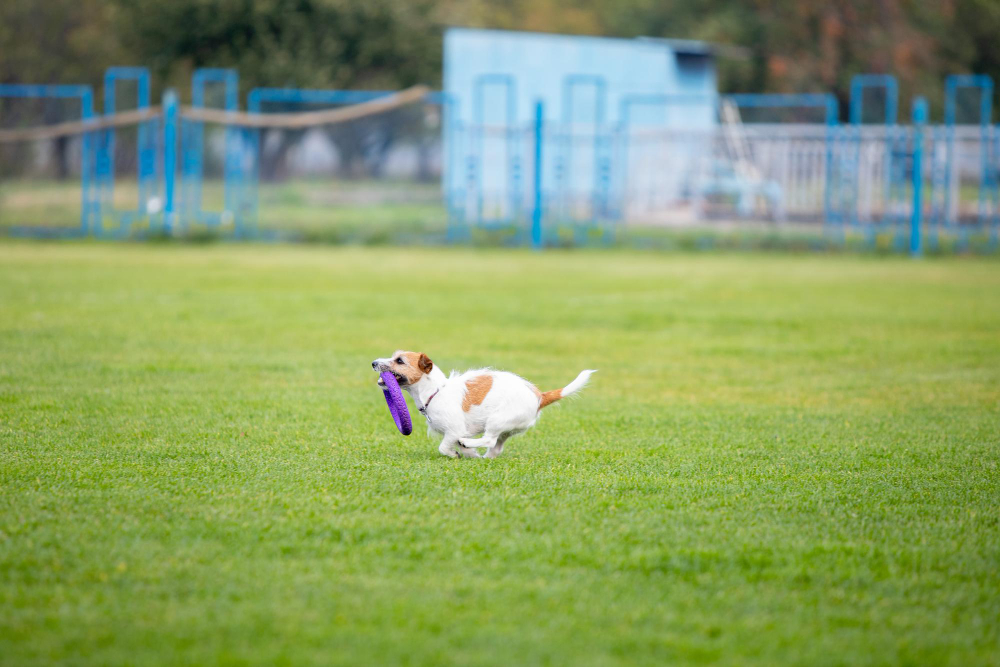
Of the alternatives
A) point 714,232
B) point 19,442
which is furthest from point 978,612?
point 714,232

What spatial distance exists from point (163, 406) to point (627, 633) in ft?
14.1

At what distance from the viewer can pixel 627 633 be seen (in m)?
3.36

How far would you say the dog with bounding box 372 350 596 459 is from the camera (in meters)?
5.35

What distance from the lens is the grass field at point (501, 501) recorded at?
3.37 m

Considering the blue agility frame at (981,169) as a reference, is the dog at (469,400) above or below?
below

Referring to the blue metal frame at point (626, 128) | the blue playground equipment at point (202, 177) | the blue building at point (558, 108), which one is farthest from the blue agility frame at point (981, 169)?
the blue playground equipment at point (202, 177)

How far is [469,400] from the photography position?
5398 mm

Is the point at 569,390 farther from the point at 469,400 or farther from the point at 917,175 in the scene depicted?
the point at 917,175

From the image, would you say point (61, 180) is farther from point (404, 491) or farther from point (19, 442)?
point (404, 491)

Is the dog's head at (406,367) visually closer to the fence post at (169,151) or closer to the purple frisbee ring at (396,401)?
the purple frisbee ring at (396,401)

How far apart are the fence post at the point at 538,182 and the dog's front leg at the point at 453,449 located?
17.6 m

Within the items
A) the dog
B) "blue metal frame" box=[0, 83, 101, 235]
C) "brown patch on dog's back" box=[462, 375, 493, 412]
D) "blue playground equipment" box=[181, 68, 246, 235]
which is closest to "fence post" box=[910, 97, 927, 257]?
"blue playground equipment" box=[181, 68, 246, 235]

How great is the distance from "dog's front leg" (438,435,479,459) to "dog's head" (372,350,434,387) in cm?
33

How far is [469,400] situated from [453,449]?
0.96 ft
